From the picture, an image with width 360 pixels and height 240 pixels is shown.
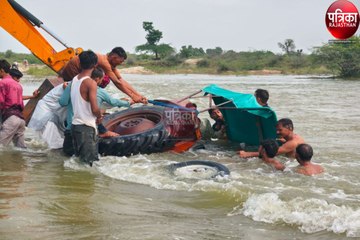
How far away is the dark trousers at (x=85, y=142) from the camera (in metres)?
6.80

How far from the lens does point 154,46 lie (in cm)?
8288

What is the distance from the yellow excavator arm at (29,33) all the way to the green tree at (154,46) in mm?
71601

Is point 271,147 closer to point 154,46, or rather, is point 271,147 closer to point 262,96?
point 262,96

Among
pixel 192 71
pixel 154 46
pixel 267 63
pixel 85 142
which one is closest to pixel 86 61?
pixel 85 142

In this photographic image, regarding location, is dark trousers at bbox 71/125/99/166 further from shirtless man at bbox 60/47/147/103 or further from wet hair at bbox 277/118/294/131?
wet hair at bbox 277/118/294/131

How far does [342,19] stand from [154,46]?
194ft

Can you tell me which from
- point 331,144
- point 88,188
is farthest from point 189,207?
point 331,144

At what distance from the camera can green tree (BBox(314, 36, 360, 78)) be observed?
4500cm

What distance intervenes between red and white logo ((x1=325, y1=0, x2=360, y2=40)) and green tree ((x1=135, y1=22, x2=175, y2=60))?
182ft

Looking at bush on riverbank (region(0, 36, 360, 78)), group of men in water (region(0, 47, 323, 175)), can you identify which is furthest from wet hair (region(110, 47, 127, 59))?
bush on riverbank (region(0, 36, 360, 78))

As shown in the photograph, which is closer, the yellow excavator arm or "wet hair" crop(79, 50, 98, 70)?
"wet hair" crop(79, 50, 98, 70)

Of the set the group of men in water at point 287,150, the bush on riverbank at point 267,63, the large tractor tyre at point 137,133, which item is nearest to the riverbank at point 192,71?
the bush on riverbank at point 267,63

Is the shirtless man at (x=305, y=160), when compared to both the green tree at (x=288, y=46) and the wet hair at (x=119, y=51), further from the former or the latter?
the green tree at (x=288, y=46)

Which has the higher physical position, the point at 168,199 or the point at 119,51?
the point at 119,51
